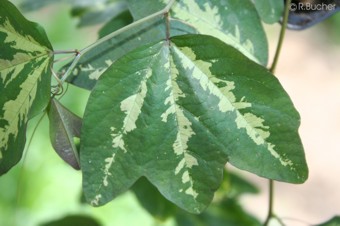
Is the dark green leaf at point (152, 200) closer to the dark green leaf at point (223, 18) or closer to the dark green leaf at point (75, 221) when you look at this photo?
the dark green leaf at point (75, 221)

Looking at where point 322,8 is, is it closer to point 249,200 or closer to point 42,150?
point 42,150

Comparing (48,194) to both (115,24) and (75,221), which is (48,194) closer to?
(75,221)

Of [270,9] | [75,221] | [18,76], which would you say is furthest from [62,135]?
[75,221]

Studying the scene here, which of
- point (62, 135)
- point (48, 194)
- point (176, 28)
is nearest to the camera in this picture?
point (62, 135)

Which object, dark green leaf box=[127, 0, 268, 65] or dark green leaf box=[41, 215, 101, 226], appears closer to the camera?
dark green leaf box=[127, 0, 268, 65]

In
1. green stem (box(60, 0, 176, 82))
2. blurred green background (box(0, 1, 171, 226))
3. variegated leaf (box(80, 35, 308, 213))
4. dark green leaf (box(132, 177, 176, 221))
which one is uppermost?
green stem (box(60, 0, 176, 82))

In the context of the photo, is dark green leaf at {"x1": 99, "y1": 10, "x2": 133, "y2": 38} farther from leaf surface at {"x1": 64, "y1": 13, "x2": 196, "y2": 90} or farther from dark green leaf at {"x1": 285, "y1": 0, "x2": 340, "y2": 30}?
dark green leaf at {"x1": 285, "y1": 0, "x2": 340, "y2": 30}

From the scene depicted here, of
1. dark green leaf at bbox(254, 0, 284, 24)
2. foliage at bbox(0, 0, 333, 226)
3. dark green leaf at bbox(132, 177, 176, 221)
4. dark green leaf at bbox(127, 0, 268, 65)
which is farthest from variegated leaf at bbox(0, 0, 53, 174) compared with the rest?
dark green leaf at bbox(132, 177, 176, 221)
